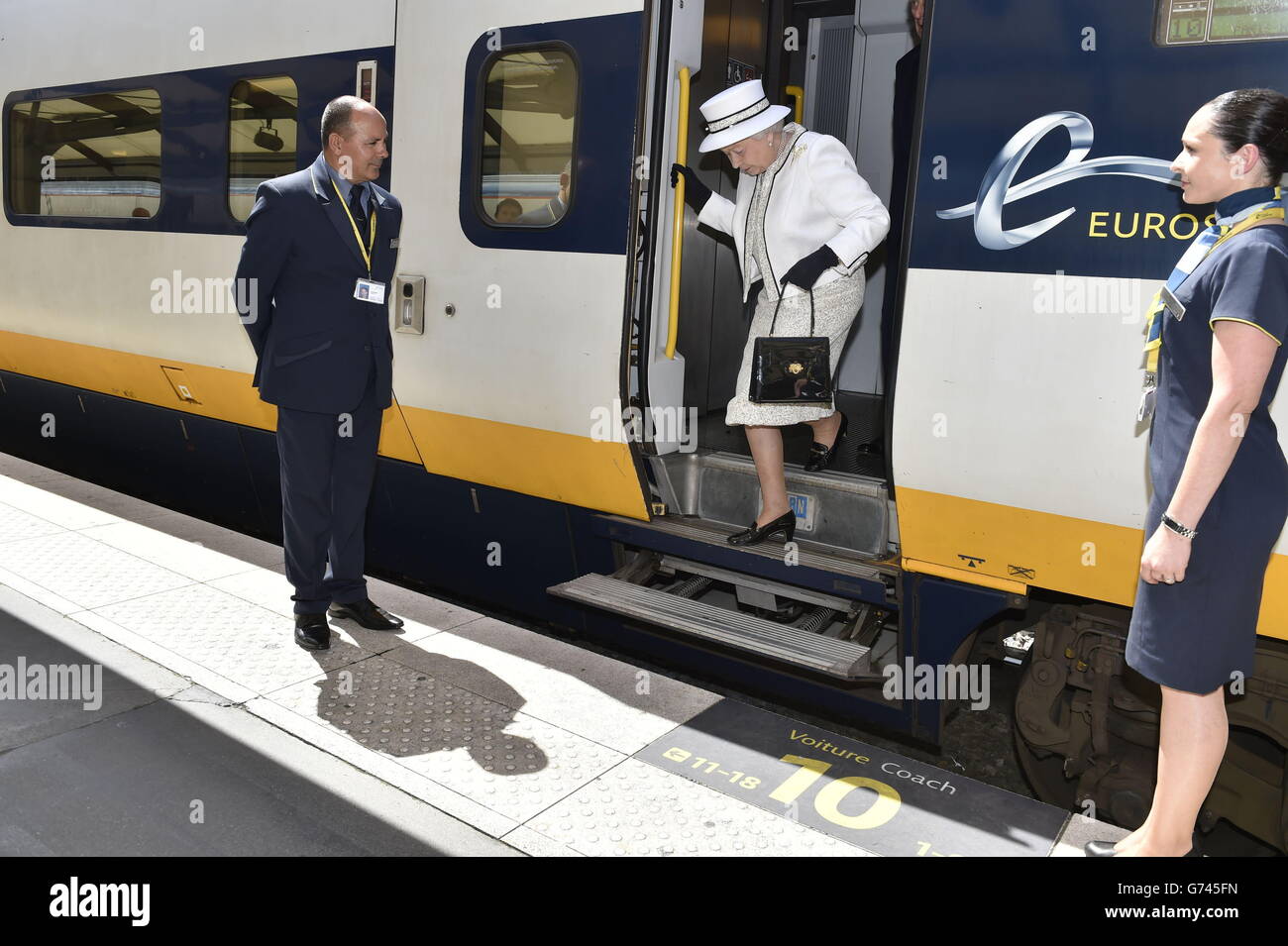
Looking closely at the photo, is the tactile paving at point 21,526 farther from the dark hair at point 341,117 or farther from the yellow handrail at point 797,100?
the yellow handrail at point 797,100

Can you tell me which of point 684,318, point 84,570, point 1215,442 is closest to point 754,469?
point 684,318

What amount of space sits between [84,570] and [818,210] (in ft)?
10.4

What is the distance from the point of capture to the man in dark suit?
3520mm

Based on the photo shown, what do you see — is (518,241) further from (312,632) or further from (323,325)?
(312,632)

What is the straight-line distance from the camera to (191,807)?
269cm

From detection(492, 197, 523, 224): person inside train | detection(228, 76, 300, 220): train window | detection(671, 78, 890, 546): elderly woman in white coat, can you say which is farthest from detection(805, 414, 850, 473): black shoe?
detection(228, 76, 300, 220): train window

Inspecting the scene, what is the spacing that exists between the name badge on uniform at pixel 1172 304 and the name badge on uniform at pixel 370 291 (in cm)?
246

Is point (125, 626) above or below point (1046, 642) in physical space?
below

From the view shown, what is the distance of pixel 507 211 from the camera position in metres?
4.27

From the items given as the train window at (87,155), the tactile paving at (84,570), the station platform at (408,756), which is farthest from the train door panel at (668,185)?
the train window at (87,155)

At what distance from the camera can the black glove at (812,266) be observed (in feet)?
12.2

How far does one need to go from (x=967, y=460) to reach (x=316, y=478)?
2179 millimetres
